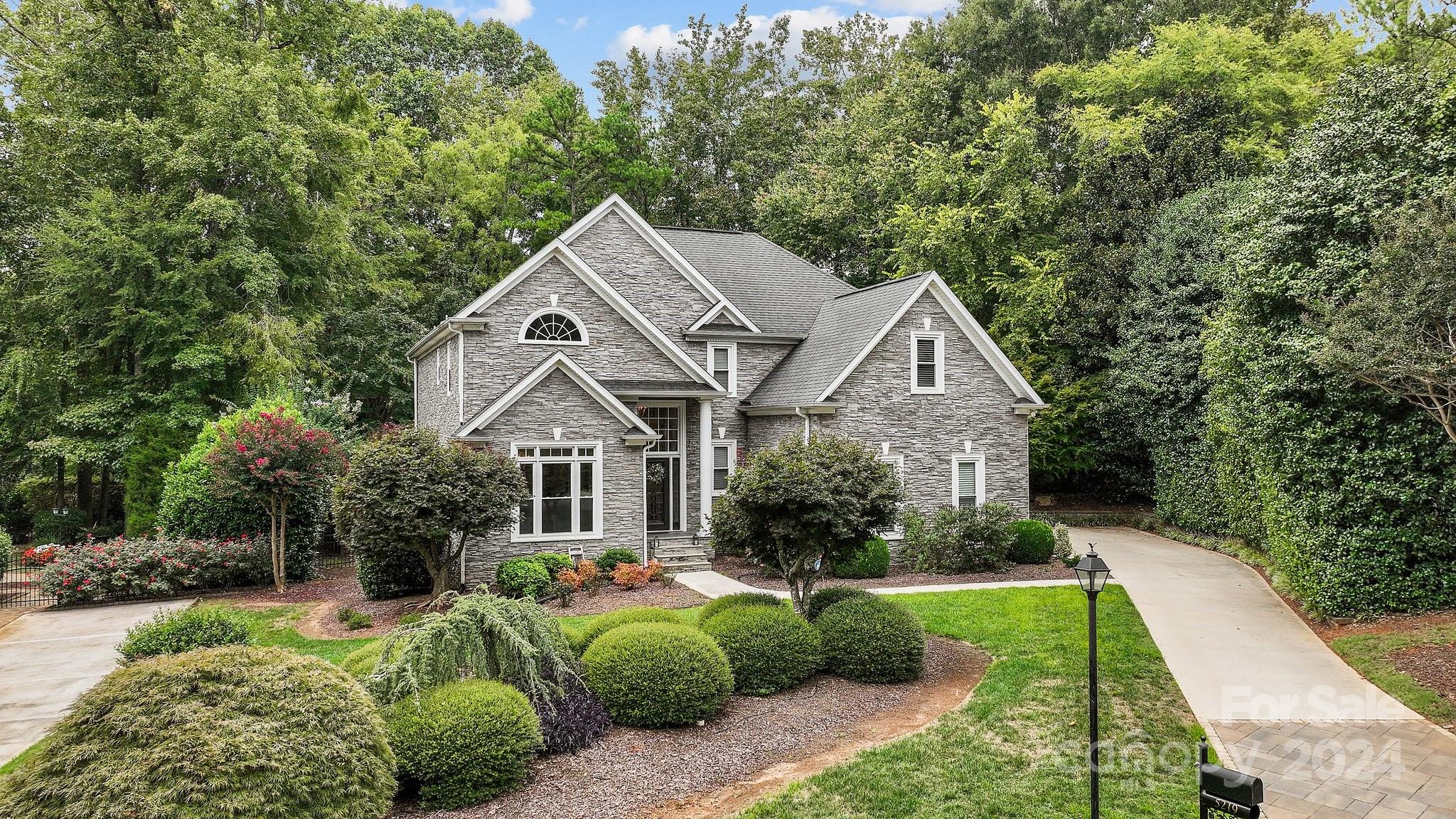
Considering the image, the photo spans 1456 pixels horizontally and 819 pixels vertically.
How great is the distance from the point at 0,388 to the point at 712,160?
28.1 m

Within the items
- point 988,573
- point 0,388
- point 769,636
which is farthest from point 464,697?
point 0,388

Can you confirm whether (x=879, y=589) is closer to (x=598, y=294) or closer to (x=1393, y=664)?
(x=1393, y=664)

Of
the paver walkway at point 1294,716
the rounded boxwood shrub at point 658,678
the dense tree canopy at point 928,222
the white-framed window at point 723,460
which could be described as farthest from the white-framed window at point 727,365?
the rounded boxwood shrub at point 658,678

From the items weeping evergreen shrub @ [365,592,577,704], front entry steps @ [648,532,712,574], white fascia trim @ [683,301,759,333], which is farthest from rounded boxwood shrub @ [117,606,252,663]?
white fascia trim @ [683,301,759,333]

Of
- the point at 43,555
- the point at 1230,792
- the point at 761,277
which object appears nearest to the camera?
the point at 1230,792

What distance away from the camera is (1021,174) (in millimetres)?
27516

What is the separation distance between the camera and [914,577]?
17203 millimetres

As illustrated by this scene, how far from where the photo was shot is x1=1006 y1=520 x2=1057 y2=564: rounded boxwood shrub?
18172mm

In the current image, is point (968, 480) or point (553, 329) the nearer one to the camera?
point (553, 329)

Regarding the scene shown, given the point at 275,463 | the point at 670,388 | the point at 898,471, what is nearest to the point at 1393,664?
the point at 898,471

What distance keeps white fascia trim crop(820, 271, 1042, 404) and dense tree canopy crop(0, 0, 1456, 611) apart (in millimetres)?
4126

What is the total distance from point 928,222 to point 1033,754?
884 inches

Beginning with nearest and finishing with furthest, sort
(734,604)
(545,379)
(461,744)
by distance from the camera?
(461,744) → (734,604) → (545,379)

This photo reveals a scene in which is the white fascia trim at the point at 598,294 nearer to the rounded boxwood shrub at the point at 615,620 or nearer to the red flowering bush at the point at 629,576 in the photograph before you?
the red flowering bush at the point at 629,576
